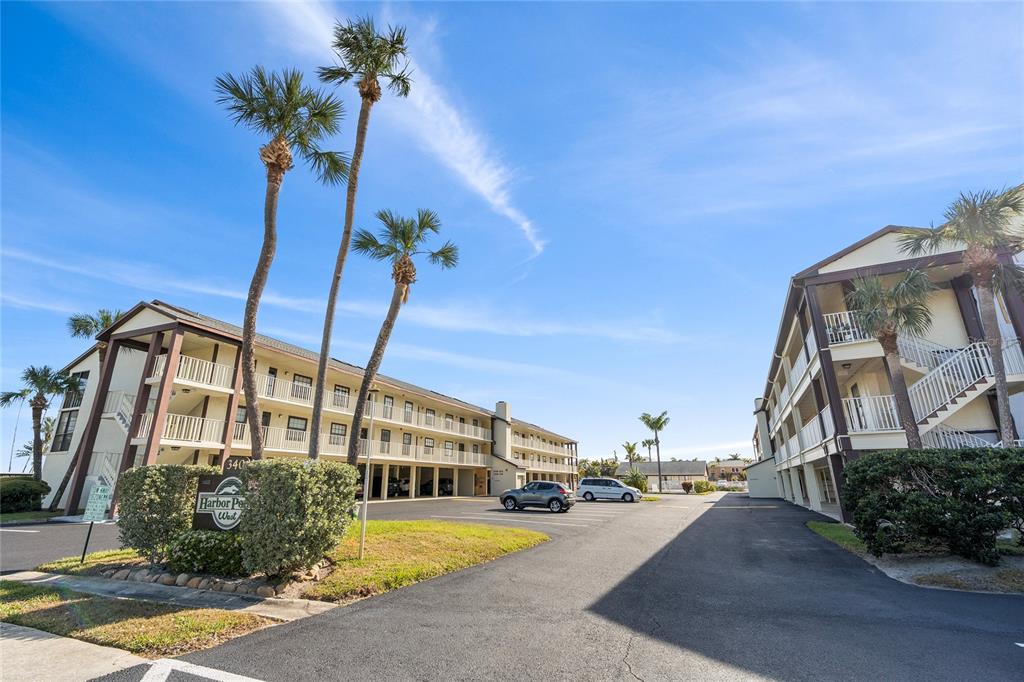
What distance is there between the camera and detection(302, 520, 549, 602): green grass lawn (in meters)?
7.18

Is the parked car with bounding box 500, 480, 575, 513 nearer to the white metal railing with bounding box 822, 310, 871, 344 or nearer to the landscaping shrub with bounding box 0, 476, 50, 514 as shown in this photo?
the white metal railing with bounding box 822, 310, 871, 344

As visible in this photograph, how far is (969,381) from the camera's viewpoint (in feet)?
40.4

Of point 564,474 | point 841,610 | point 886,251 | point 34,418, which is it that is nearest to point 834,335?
point 886,251

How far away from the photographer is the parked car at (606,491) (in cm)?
3125

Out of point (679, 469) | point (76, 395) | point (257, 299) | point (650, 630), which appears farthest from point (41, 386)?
point (679, 469)

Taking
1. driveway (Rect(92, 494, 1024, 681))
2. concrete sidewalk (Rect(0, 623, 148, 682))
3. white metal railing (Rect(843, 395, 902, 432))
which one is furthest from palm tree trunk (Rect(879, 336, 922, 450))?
concrete sidewalk (Rect(0, 623, 148, 682))

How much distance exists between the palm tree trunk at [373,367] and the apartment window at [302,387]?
12672 millimetres

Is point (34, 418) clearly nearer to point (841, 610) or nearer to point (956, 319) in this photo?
point (841, 610)

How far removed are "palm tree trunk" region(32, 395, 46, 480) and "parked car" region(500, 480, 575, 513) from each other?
2544 cm

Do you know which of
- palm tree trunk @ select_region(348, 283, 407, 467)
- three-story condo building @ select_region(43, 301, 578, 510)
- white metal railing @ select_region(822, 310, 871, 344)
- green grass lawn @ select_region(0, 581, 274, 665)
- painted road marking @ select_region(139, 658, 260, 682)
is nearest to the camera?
painted road marking @ select_region(139, 658, 260, 682)

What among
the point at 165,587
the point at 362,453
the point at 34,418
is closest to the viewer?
the point at 165,587

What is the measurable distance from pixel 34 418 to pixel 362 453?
18189 millimetres

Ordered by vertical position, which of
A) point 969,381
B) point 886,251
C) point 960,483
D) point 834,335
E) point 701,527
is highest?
point 886,251

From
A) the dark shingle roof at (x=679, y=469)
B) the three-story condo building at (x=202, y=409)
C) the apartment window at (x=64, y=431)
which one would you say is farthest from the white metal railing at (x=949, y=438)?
the dark shingle roof at (x=679, y=469)
